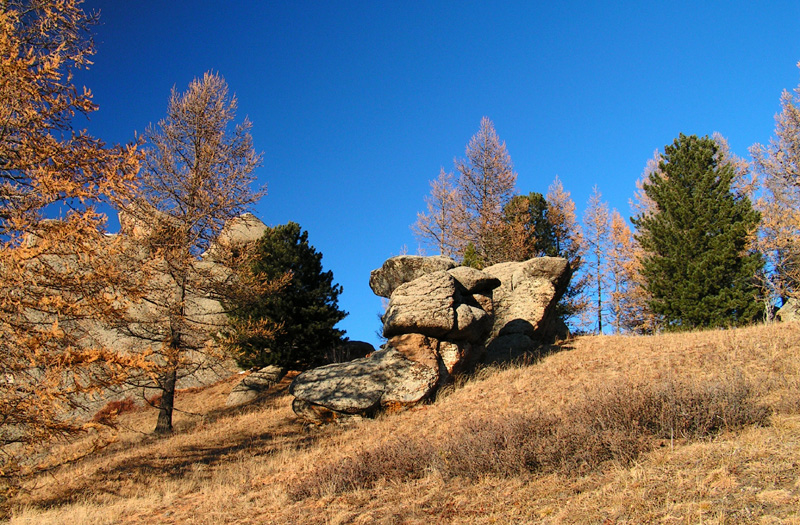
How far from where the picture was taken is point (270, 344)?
1791 cm

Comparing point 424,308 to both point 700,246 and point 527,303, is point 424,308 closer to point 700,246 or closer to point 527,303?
point 527,303

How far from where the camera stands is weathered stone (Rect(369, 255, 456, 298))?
1684cm

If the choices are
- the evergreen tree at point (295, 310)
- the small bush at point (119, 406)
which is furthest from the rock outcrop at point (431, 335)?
the small bush at point (119, 406)

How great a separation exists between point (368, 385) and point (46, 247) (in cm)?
755

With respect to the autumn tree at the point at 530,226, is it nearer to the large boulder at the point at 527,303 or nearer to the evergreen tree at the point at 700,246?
the evergreen tree at the point at 700,246

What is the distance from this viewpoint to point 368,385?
487 inches

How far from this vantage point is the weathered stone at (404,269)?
663 inches

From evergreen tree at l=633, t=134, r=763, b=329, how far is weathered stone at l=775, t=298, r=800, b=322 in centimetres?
202

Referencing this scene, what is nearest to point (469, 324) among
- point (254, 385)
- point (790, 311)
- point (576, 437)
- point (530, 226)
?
point (576, 437)

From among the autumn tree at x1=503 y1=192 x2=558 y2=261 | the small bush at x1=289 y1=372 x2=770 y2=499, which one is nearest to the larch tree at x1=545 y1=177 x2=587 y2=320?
the autumn tree at x1=503 y1=192 x2=558 y2=261

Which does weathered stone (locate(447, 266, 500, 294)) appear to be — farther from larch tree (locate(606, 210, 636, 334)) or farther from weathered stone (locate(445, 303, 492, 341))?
larch tree (locate(606, 210, 636, 334))

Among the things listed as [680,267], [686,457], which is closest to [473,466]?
[686,457]

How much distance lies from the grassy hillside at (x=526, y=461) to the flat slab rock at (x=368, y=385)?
1.68ft

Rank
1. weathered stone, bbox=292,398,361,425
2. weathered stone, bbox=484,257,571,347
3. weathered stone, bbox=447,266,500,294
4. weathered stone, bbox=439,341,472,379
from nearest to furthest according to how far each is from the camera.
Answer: weathered stone, bbox=292,398,361,425 → weathered stone, bbox=439,341,472,379 → weathered stone, bbox=447,266,500,294 → weathered stone, bbox=484,257,571,347
